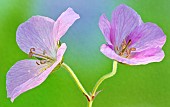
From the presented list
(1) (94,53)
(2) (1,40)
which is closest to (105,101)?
(1) (94,53)

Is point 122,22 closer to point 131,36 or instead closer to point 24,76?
point 131,36

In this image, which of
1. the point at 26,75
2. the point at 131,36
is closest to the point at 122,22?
the point at 131,36

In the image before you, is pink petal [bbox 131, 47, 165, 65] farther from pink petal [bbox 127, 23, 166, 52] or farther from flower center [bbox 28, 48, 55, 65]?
flower center [bbox 28, 48, 55, 65]

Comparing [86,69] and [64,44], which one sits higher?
[64,44]

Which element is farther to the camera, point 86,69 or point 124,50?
point 86,69

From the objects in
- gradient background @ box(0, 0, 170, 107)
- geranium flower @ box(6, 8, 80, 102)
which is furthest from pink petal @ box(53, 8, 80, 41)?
Answer: gradient background @ box(0, 0, 170, 107)
